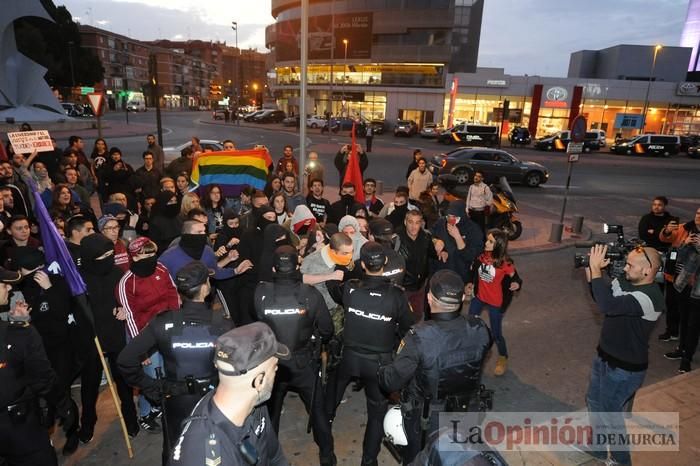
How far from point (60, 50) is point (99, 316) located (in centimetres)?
6289

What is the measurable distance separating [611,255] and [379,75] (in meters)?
52.8

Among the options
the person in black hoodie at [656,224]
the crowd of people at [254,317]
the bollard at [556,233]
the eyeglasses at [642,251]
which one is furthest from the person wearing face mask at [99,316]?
the bollard at [556,233]

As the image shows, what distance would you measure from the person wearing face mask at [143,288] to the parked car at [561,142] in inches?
1470

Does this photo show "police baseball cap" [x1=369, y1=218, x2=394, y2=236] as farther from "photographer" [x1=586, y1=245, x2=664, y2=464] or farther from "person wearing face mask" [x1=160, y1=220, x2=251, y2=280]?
"photographer" [x1=586, y1=245, x2=664, y2=464]

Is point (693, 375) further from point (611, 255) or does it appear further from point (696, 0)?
point (696, 0)

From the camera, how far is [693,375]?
5406mm

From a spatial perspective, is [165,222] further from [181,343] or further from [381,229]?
[181,343]

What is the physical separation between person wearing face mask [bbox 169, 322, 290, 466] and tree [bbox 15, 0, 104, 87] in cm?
5479

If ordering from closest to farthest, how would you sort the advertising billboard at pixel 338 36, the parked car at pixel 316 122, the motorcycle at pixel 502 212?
1. the motorcycle at pixel 502 212
2. the parked car at pixel 316 122
3. the advertising billboard at pixel 338 36

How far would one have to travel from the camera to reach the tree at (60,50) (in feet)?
144

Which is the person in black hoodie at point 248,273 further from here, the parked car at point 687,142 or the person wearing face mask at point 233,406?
the parked car at point 687,142

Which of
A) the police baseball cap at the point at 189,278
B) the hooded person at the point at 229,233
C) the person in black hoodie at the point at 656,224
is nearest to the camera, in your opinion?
the police baseball cap at the point at 189,278

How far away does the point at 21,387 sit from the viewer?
10.00ft

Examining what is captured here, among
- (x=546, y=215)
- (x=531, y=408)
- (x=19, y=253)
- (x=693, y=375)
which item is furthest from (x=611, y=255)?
(x=546, y=215)
